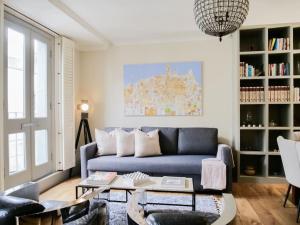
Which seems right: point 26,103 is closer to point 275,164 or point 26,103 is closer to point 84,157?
point 84,157

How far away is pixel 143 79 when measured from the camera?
4.36 metres

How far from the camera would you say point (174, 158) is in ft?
11.6

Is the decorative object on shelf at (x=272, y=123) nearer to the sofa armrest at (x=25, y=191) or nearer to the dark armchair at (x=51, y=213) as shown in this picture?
the dark armchair at (x=51, y=213)

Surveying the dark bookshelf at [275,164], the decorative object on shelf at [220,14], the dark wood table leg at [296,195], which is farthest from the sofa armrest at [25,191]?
the dark bookshelf at [275,164]


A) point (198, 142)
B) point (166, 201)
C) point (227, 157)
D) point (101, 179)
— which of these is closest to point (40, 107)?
point (101, 179)

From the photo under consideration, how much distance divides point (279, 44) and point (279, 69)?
1.27 feet

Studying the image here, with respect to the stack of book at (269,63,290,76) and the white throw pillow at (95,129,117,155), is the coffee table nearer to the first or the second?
the white throw pillow at (95,129,117,155)

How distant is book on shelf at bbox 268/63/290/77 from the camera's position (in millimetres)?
3750

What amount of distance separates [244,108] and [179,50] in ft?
5.02

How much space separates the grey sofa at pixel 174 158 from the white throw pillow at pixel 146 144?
0.13 metres

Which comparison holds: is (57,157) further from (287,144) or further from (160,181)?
(287,144)

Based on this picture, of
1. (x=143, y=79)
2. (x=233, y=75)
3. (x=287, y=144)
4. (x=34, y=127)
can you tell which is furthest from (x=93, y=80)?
(x=287, y=144)

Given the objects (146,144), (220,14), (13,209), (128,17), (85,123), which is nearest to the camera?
(13,209)

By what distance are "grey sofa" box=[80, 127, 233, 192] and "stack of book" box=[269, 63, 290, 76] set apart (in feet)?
4.19
